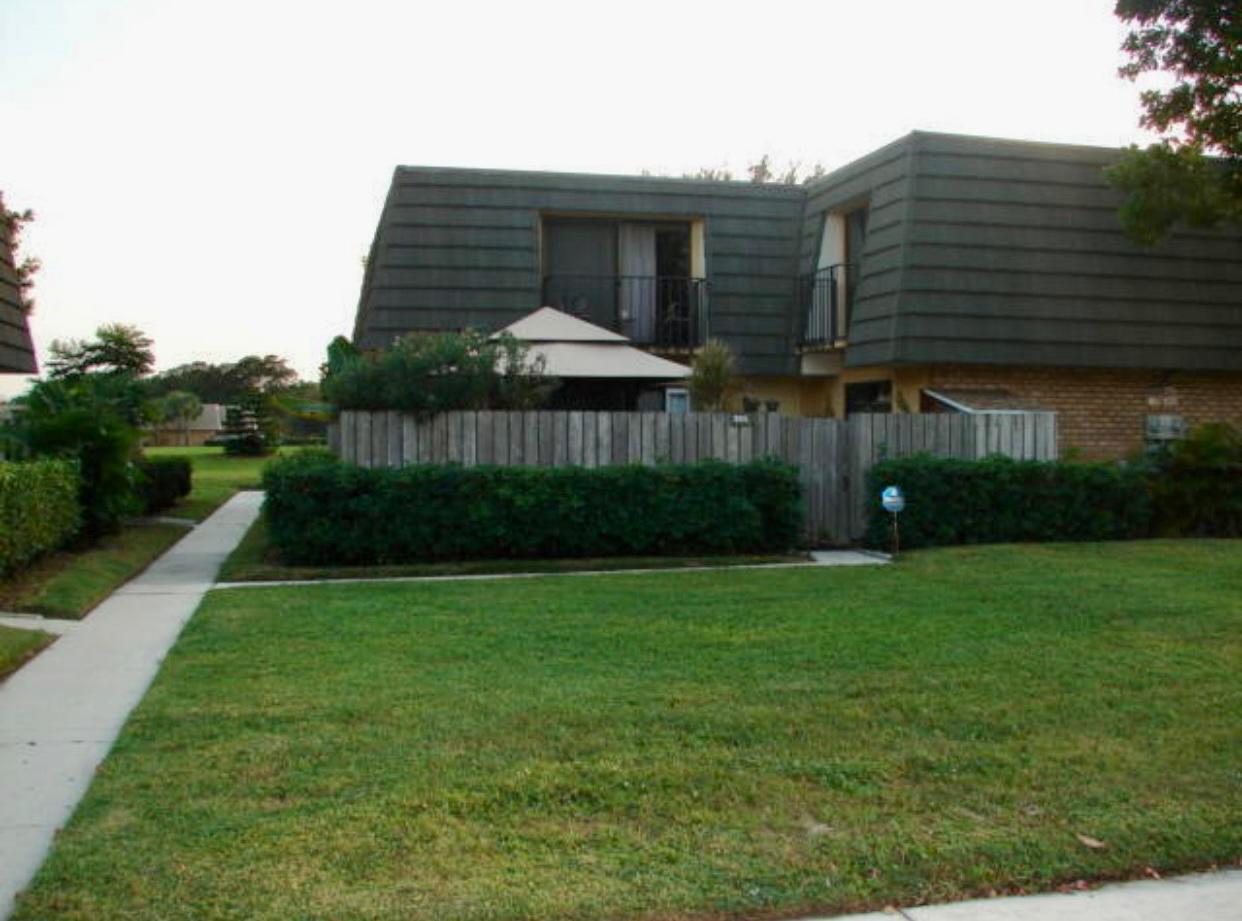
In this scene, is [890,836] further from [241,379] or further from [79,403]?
[241,379]

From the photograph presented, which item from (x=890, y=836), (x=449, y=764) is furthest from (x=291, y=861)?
(x=890, y=836)

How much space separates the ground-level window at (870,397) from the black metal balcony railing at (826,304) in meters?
0.94

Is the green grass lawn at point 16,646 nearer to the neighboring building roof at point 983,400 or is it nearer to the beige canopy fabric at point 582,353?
the beige canopy fabric at point 582,353

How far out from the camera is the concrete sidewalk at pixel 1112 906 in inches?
166

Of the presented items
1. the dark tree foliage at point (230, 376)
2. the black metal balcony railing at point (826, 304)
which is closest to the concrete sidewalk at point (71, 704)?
the black metal balcony railing at point (826, 304)

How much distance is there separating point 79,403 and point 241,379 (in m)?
80.8

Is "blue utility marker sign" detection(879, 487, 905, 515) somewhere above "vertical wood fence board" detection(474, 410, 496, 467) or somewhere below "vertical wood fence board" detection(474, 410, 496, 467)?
below

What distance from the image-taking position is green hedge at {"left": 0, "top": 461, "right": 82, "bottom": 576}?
36.8ft

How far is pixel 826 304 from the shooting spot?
786 inches

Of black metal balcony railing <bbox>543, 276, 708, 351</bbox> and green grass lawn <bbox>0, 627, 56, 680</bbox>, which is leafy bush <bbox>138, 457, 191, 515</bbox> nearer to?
black metal balcony railing <bbox>543, 276, 708, 351</bbox>

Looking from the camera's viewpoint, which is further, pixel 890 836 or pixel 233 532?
pixel 233 532

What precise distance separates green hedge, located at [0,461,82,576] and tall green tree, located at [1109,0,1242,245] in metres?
13.7

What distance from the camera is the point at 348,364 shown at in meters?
14.2

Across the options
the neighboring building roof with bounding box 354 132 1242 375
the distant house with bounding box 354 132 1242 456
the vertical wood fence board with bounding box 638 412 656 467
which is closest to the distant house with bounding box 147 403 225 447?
the distant house with bounding box 354 132 1242 456
